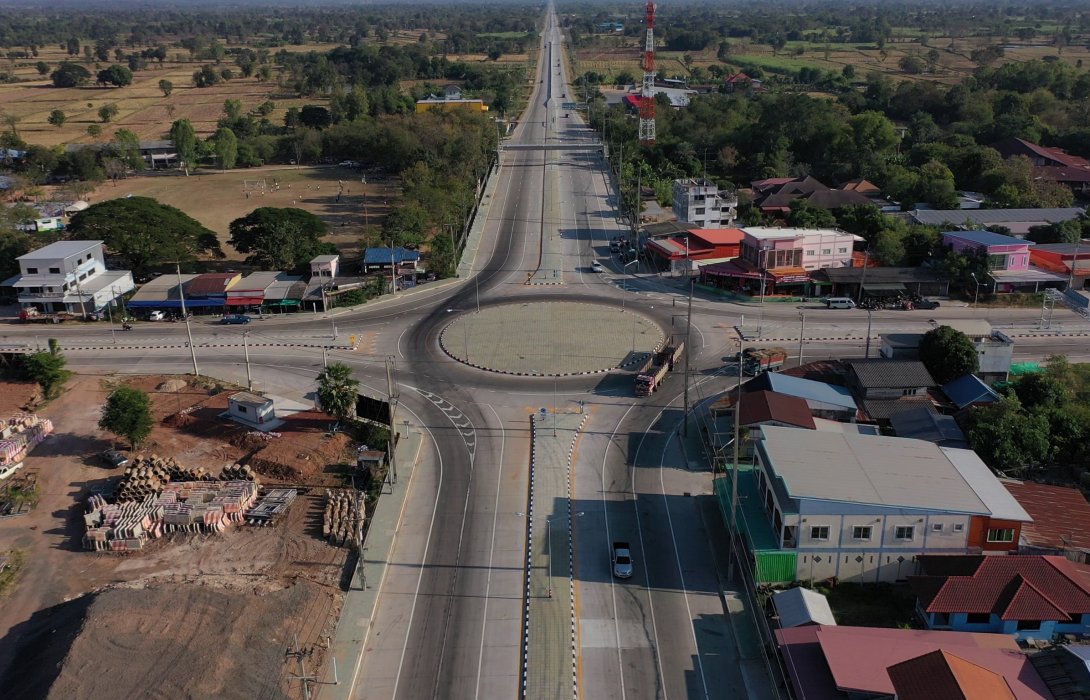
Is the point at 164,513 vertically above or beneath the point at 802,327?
beneath

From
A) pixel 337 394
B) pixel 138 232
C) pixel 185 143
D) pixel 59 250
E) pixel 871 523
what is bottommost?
pixel 871 523

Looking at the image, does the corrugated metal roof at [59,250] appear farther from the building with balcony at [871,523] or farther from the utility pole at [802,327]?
the building with balcony at [871,523]

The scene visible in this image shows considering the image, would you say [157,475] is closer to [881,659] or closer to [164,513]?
[164,513]

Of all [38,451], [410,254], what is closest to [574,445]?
[38,451]

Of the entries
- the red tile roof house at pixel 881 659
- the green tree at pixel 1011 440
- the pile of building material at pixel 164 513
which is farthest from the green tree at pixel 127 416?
the green tree at pixel 1011 440

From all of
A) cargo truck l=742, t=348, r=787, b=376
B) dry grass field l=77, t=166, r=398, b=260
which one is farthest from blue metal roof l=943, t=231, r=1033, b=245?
dry grass field l=77, t=166, r=398, b=260

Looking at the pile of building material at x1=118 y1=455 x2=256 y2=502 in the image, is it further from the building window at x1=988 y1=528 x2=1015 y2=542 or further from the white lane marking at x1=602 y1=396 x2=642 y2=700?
the building window at x1=988 y1=528 x2=1015 y2=542

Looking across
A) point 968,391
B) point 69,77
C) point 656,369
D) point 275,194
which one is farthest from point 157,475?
point 69,77
